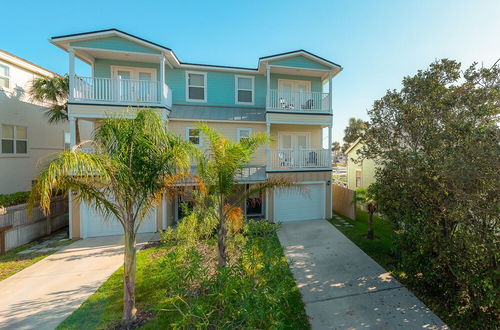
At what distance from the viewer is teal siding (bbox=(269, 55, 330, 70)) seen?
11481 mm

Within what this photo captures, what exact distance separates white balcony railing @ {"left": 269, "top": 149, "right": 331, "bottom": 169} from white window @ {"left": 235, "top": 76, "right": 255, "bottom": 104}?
390 centimetres

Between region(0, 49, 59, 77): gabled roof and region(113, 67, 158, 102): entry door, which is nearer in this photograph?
region(113, 67, 158, 102): entry door

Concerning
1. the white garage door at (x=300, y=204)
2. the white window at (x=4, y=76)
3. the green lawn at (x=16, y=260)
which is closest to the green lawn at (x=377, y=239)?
the white garage door at (x=300, y=204)

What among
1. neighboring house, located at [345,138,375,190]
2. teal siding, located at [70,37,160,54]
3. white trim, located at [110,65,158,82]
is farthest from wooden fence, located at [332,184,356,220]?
teal siding, located at [70,37,160,54]

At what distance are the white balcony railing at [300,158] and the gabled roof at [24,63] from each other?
48.2 feet

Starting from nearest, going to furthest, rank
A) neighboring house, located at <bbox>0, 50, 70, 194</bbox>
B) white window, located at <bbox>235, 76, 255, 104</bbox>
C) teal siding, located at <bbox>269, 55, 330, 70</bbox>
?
1. neighboring house, located at <bbox>0, 50, 70, 194</bbox>
2. teal siding, located at <bbox>269, 55, 330, 70</bbox>
3. white window, located at <bbox>235, 76, 255, 104</bbox>

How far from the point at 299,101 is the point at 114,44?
31.0 ft

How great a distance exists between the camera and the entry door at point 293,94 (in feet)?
38.4

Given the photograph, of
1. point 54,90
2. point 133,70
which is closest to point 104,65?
point 133,70

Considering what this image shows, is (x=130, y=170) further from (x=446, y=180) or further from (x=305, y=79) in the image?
(x=305, y=79)

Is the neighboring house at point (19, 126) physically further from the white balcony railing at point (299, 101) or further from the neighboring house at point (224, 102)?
the white balcony railing at point (299, 101)

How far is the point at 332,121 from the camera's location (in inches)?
459

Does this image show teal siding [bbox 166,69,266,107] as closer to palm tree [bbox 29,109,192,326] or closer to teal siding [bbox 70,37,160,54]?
teal siding [bbox 70,37,160,54]

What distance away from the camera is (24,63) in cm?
1186
